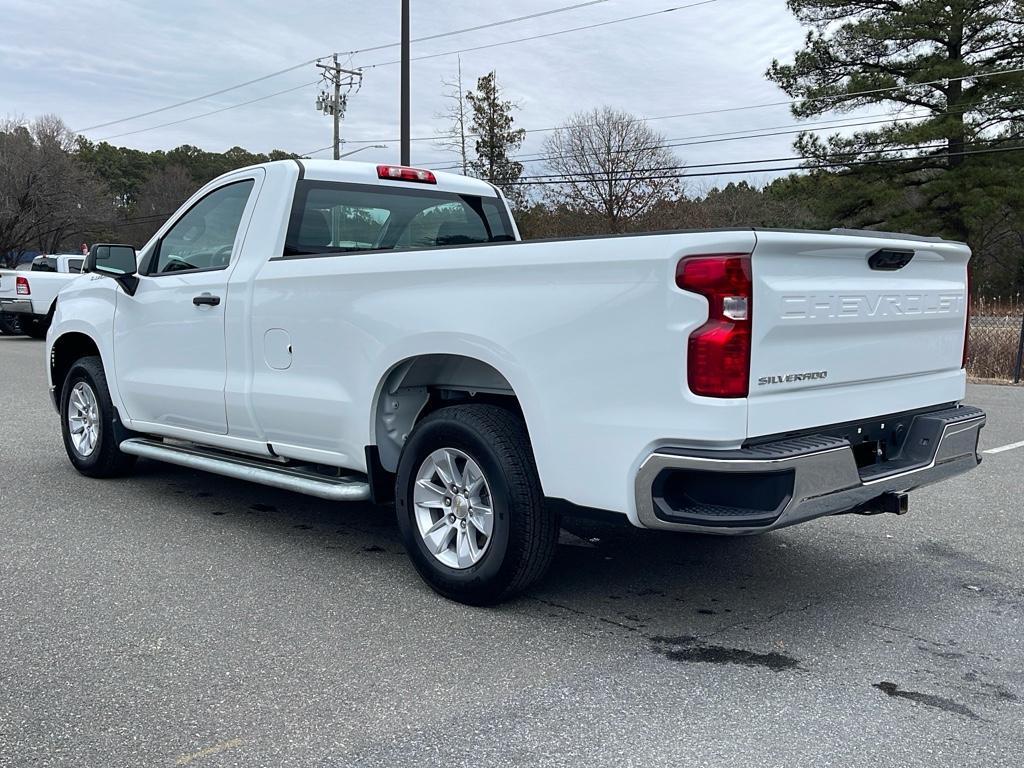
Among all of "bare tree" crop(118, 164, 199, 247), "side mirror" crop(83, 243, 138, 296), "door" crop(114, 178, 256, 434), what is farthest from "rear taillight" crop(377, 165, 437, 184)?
"bare tree" crop(118, 164, 199, 247)

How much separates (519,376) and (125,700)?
183 centimetres

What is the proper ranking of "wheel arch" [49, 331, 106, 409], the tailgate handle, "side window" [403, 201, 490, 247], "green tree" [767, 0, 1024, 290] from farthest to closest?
"green tree" [767, 0, 1024, 290]
"wheel arch" [49, 331, 106, 409]
"side window" [403, 201, 490, 247]
the tailgate handle

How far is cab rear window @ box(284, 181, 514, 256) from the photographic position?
5410 mm

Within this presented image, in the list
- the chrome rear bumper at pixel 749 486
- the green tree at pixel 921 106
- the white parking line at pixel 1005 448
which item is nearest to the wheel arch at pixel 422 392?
the chrome rear bumper at pixel 749 486

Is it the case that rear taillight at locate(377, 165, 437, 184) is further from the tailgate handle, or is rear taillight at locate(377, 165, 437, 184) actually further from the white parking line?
the white parking line

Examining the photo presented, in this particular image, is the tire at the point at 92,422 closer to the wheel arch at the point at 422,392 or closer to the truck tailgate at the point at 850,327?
the wheel arch at the point at 422,392

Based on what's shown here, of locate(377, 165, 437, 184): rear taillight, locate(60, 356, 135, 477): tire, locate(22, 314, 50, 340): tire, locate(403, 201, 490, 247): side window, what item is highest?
locate(377, 165, 437, 184): rear taillight

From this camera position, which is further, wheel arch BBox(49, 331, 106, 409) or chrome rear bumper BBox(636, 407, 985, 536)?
wheel arch BBox(49, 331, 106, 409)

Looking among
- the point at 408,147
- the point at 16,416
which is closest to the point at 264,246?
the point at 16,416

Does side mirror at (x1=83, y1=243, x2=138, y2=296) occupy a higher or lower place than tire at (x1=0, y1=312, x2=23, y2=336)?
higher

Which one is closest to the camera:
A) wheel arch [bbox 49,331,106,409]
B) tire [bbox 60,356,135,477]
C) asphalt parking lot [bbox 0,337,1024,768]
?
asphalt parking lot [bbox 0,337,1024,768]

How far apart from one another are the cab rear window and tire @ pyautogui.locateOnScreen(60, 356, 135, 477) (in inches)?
83.3

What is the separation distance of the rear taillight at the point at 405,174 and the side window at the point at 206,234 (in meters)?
0.77

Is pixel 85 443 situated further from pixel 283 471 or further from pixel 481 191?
pixel 481 191
